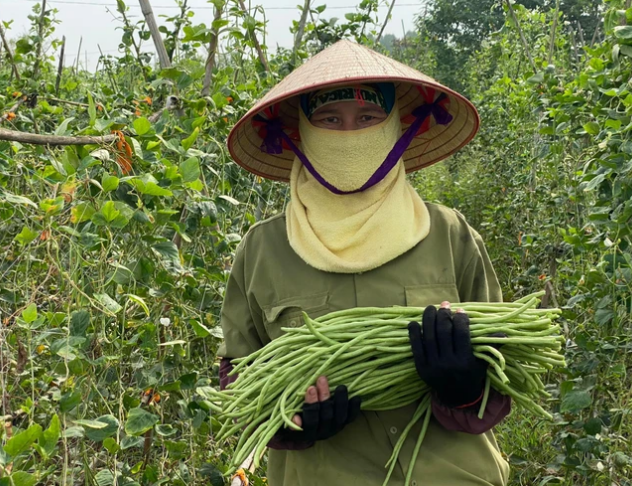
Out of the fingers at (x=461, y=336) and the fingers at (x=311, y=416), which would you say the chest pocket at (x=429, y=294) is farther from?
the fingers at (x=311, y=416)

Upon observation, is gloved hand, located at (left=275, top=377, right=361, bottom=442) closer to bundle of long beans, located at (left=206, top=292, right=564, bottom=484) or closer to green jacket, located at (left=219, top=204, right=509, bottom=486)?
bundle of long beans, located at (left=206, top=292, right=564, bottom=484)

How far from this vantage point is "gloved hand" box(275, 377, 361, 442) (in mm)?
1414

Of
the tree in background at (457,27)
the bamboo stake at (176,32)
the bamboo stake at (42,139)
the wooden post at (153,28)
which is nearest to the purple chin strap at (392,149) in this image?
the bamboo stake at (42,139)

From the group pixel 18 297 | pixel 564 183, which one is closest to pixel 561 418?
pixel 564 183

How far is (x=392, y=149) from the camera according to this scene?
1.64 m

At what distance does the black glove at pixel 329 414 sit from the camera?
1.41 meters

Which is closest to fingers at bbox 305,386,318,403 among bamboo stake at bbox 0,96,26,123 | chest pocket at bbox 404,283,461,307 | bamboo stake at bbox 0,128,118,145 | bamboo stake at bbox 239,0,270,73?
chest pocket at bbox 404,283,461,307

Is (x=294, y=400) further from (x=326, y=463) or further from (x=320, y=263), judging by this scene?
(x=320, y=263)

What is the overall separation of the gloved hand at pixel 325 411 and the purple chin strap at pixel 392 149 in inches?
18.9

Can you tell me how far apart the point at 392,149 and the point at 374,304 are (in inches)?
14.6

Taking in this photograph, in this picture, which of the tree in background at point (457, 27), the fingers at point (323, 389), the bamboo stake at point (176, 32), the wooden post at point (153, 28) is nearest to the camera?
the fingers at point (323, 389)

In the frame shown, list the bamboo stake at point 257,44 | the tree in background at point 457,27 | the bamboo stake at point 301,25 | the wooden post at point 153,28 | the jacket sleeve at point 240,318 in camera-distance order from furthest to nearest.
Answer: the tree in background at point 457,27 < the bamboo stake at point 301,25 < the bamboo stake at point 257,44 < the wooden post at point 153,28 < the jacket sleeve at point 240,318

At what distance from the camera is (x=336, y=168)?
1.63 m

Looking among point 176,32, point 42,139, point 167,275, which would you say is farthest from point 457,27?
point 42,139
